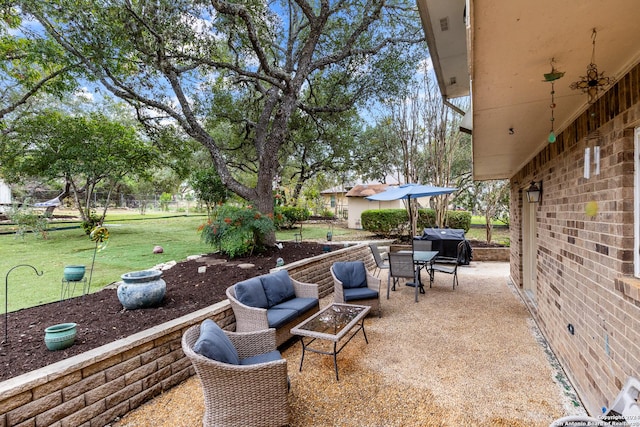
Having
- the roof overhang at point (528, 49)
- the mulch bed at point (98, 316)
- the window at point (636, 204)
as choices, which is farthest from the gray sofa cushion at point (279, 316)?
the window at point (636, 204)

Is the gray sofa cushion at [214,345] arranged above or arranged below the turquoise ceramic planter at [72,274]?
below

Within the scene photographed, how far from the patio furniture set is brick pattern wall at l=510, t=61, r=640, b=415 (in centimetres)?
220

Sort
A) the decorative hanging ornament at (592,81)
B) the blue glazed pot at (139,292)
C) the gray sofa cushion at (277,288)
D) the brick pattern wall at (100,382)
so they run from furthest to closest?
the gray sofa cushion at (277,288), the blue glazed pot at (139,292), the brick pattern wall at (100,382), the decorative hanging ornament at (592,81)

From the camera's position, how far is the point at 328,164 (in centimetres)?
1819

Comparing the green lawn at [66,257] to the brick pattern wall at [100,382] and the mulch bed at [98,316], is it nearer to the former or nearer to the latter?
the mulch bed at [98,316]

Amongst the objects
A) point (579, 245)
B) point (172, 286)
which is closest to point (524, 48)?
point (579, 245)

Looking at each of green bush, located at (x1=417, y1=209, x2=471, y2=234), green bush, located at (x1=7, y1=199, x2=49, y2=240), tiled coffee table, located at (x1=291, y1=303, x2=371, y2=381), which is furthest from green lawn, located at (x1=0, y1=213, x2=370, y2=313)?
green bush, located at (x1=417, y1=209, x2=471, y2=234)

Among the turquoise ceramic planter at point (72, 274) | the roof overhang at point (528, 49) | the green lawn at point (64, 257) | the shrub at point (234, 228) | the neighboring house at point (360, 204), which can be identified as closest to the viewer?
the roof overhang at point (528, 49)

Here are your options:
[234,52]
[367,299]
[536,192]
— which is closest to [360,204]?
[234,52]

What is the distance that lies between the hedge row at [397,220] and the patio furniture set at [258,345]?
8172 millimetres

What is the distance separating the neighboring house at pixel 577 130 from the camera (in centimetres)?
159

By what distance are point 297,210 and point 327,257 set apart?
974cm

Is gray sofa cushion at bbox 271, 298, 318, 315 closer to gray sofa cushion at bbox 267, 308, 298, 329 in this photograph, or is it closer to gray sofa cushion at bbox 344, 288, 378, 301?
gray sofa cushion at bbox 267, 308, 298, 329

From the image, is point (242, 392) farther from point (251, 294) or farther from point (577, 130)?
point (577, 130)
